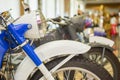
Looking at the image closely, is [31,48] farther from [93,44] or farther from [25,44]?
[93,44]

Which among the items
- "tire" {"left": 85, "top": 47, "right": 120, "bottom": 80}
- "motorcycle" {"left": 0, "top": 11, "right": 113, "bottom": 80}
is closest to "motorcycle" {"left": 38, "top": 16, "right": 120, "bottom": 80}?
"tire" {"left": 85, "top": 47, "right": 120, "bottom": 80}

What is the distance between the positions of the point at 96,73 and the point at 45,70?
8.1 inches

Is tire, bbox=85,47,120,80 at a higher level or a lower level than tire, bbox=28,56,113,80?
lower

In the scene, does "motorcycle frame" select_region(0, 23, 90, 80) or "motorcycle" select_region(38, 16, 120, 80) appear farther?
"motorcycle" select_region(38, 16, 120, 80)

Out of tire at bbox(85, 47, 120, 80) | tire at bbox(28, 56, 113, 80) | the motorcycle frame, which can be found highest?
the motorcycle frame

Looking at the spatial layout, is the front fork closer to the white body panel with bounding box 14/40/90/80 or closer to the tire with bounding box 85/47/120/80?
the white body panel with bounding box 14/40/90/80

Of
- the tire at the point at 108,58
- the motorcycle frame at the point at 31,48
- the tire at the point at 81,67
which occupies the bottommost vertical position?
the tire at the point at 108,58

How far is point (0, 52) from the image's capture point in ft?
3.82

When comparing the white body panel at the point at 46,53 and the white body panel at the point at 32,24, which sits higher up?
the white body panel at the point at 32,24

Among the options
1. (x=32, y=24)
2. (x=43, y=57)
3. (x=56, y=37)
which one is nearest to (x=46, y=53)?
(x=43, y=57)

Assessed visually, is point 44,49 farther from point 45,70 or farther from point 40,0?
point 40,0

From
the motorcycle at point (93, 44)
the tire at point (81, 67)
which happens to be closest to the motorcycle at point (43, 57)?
the tire at point (81, 67)

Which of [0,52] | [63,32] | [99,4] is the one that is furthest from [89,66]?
[99,4]

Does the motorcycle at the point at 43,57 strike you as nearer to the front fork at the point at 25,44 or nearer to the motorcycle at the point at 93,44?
the front fork at the point at 25,44
